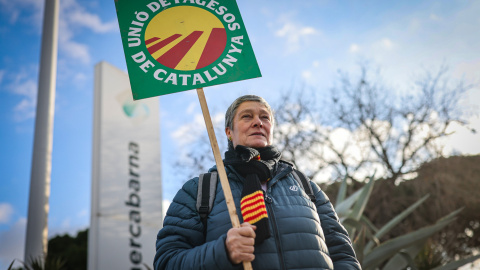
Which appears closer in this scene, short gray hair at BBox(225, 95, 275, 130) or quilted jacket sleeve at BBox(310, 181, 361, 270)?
quilted jacket sleeve at BBox(310, 181, 361, 270)

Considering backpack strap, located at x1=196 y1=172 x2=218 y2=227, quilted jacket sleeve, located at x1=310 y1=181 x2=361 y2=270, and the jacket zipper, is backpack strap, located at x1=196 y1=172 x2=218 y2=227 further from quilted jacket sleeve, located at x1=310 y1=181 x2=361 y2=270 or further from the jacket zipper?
quilted jacket sleeve, located at x1=310 y1=181 x2=361 y2=270

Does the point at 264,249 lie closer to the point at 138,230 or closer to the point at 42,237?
the point at 42,237

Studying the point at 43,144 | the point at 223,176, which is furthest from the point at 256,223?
the point at 43,144

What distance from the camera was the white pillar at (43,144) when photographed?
5.20 meters

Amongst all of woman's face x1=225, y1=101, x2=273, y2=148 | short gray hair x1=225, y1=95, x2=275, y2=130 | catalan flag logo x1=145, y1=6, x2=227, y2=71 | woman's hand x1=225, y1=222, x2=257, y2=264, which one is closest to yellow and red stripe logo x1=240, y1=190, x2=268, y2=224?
woman's hand x1=225, y1=222, x2=257, y2=264

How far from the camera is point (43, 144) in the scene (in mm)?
5848

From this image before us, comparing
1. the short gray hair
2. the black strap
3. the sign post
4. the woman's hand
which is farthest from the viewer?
the short gray hair

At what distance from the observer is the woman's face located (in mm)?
1958

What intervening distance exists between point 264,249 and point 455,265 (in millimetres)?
3379

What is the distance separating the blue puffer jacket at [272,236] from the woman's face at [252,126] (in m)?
0.19

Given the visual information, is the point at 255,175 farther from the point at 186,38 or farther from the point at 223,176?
the point at 186,38

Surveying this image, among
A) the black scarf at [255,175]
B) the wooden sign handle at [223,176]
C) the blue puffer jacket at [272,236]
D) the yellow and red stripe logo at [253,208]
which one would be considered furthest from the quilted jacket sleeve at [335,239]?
the wooden sign handle at [223,176]

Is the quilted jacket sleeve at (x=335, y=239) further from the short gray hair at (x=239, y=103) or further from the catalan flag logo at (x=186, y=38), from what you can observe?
the catalan flag logo at (x=186, y=38)

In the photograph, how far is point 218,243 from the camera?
4.86ft
